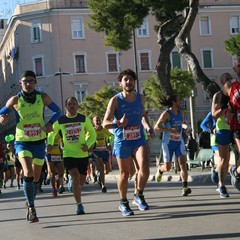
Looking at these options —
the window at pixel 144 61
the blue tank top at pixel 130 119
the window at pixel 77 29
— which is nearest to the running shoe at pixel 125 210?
the blue tank top at pixel 130 119

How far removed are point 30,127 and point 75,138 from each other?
152 centimetres

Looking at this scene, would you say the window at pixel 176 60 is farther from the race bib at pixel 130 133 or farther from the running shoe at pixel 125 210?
the running shoe at pixel 125 210

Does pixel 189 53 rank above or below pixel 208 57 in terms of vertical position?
below


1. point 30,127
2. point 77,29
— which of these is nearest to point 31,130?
point 30,127

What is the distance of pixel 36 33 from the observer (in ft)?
230

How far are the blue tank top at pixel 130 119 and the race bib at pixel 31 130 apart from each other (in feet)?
3.64

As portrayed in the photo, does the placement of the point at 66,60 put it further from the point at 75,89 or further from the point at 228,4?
the point at 228,4

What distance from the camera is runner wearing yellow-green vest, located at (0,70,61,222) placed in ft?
33.6

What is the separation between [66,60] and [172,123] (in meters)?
56.0

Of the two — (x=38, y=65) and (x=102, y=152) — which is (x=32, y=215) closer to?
(x=102, y=152)

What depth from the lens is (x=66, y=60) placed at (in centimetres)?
Answer: 6881

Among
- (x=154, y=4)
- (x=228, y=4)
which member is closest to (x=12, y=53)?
(x=228, y=4)

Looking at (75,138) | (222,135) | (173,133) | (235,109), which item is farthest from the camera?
(173,133)

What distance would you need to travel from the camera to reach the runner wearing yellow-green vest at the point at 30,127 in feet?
33.6
